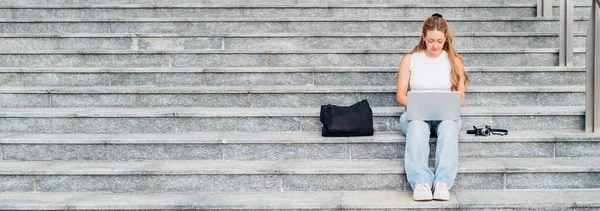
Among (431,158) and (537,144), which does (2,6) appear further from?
(537,144)

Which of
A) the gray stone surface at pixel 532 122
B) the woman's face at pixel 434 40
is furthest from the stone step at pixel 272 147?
the woman's face at pixel 434 40

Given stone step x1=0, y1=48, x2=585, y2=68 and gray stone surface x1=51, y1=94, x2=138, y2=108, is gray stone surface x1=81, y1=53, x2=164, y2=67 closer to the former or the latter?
stone step x1=0, y1=48, x2=585, y2=68

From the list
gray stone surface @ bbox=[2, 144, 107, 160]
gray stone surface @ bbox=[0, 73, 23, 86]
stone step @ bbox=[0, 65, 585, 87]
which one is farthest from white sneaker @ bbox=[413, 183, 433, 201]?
gray stone surface @ bbox=[0, 73, 23, 86]

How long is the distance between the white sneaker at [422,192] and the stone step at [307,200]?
0.10ft

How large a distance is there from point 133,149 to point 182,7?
2.42 metres

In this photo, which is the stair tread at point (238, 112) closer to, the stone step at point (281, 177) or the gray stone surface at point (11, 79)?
the stone step at point (281, 177)

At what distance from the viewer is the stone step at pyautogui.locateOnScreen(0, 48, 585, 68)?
553 cm

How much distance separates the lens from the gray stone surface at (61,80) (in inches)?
209

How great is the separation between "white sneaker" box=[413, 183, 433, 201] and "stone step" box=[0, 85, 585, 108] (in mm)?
1246

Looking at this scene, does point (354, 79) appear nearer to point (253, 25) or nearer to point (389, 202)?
point (253, 25)

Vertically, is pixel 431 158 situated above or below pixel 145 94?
below

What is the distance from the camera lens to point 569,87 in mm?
4930

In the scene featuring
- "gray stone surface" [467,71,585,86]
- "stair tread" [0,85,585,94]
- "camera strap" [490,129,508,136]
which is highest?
"gray stone surface" [467,71,585,86]

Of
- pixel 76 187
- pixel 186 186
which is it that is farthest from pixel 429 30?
pixel 76 187
